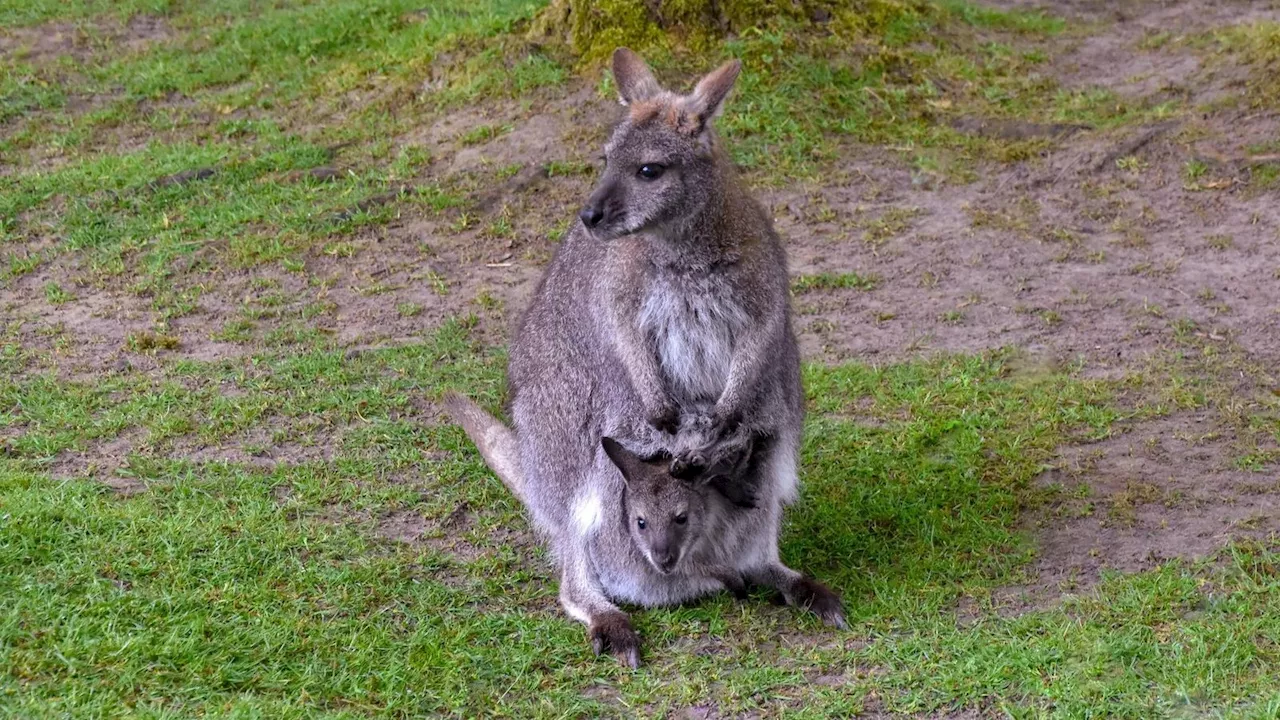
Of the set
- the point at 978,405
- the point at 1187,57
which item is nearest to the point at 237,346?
the point at 978,405

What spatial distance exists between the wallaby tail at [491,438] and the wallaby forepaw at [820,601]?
1008 millimetres

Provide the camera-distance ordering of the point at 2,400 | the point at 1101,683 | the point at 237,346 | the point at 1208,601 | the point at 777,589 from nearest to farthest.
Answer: the point at 1101,683 < the point at 1208,601 < the point at 777,589 < the point at 2,400 < the point at 237,346

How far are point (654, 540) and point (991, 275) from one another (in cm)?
317

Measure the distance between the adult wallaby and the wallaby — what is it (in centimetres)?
1

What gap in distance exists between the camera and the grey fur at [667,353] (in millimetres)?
4281

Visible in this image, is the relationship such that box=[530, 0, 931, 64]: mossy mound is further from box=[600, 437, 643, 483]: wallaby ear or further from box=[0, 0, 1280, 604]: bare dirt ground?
box=[600, 437, 643, 483]: wallaby ear

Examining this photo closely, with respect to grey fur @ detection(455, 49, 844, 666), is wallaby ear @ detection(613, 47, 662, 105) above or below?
above

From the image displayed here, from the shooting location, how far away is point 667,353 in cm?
438

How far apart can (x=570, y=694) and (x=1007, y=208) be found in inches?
175

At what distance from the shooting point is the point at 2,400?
5562 mm

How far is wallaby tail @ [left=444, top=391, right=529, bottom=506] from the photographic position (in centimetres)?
502

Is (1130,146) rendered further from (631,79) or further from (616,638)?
(616,638)

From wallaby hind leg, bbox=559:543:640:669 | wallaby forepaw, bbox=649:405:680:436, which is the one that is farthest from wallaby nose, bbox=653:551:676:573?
wallaby forepaw, bbox=649:405:680:436

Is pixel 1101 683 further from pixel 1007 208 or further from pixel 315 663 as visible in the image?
pixel 1007 208
